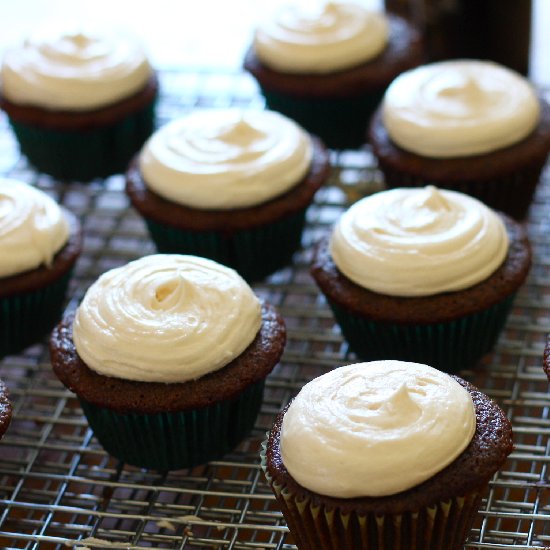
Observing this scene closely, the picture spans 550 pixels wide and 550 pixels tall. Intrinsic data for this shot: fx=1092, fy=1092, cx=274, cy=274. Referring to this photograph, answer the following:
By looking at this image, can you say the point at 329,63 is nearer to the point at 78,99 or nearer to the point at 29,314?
the point at 78,99

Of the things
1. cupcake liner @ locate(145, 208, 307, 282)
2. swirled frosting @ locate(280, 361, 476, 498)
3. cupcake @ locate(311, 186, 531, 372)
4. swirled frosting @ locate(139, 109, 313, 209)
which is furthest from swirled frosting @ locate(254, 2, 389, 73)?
swirled frosting @ locate(280, 361, 476, 498)

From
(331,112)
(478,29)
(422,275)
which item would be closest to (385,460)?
(422,275)

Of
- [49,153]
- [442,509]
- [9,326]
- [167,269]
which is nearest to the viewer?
[442,509]

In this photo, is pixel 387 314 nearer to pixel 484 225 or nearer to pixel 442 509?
pixel 484 225

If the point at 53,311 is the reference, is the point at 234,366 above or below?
above

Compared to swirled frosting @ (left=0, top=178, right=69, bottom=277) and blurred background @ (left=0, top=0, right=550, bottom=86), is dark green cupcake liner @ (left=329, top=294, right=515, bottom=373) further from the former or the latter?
blurred background @ (left=0, top=0, right=550, bottom=86)

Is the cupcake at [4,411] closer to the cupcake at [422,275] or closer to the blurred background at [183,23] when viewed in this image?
the cupcake at [422,275]

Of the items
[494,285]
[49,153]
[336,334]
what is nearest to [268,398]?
[336,334]
